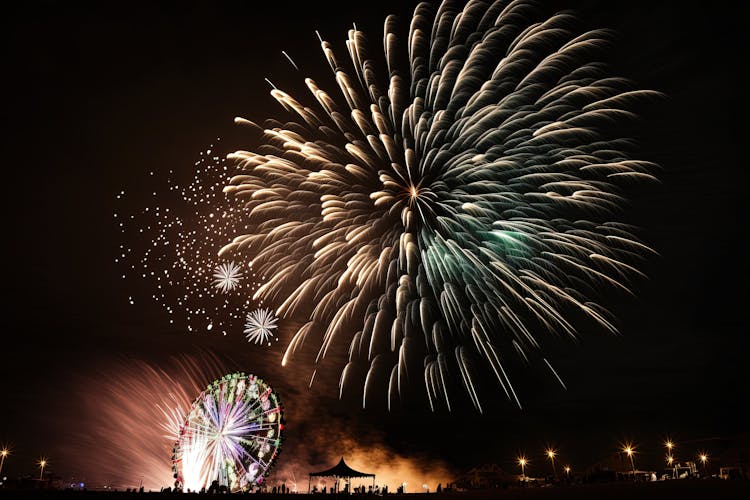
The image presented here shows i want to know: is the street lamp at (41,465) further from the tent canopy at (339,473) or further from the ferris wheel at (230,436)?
the tent canopy at (339,473)

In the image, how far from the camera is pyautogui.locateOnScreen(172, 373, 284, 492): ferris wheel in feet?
131

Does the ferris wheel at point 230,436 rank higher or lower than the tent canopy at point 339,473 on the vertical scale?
higher

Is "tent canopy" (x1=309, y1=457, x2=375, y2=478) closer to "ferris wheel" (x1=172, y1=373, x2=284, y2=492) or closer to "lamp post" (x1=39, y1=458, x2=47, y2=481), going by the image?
"ferris wheel" (x1=172, y1=373, x2=284, y2=492)

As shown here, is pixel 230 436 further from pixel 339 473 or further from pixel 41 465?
pixel 41 465

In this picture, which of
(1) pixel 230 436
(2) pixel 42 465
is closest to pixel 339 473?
(1) pixel 230 436

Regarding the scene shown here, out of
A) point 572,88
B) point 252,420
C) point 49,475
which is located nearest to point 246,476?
A: point 252,420

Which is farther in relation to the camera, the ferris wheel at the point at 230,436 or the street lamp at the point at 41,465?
the street lamp at the point at 41,465

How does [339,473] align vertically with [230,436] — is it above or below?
below

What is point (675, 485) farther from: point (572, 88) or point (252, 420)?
point (252, 420)

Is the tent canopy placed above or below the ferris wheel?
below

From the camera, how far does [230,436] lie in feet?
135

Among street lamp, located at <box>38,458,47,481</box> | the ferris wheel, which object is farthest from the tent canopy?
street lamp, located at <box>38,458,47,481</box>

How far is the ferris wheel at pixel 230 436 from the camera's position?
40031 millimetres

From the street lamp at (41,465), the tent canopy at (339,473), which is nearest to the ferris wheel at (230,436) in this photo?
the tent canopy at (339,473)
